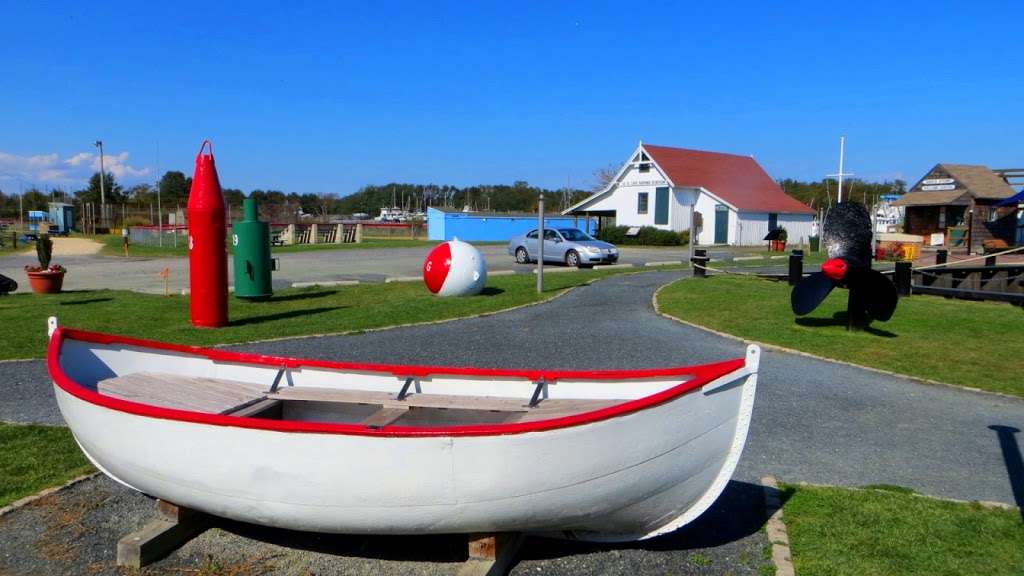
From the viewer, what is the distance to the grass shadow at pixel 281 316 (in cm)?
1341

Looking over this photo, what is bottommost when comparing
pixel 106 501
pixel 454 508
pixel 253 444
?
pixel 106 501

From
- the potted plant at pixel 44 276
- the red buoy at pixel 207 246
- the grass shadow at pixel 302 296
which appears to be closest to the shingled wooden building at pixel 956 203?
the grass shadow at pixel 302 296

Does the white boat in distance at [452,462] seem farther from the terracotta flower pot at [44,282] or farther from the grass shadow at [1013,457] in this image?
the terracotta flower pot at [44,282]

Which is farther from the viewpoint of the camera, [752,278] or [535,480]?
[752,278]

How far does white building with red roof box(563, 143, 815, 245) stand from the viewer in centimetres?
4512

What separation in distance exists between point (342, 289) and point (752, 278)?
10993 mm

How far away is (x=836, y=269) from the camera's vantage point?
11.5 meters

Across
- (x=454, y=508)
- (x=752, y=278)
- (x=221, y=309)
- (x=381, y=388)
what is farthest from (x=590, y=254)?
(x=454, y=508)

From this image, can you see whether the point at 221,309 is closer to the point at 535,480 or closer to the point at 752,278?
the point at 535,480

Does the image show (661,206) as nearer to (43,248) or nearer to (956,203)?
(956,203)

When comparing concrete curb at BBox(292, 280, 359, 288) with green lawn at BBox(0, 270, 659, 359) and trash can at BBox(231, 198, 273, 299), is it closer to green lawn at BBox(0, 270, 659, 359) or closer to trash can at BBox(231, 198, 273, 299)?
green lawn at BBox(0, 270, 659, 359)

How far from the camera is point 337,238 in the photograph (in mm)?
50000

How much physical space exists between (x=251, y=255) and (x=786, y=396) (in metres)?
11.4

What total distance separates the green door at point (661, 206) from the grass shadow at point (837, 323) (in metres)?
32.6
